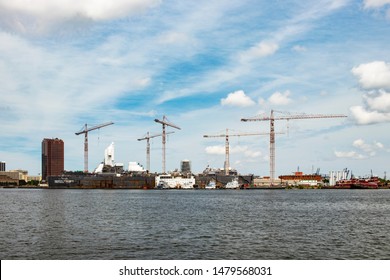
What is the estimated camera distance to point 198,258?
34.3 meters

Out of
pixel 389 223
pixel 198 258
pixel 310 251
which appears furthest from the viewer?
pixel 389 223

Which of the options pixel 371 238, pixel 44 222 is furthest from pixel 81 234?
pixel 371 238

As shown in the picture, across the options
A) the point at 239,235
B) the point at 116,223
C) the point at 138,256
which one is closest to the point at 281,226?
the point at 239,235

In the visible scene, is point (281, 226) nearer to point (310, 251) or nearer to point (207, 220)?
point (207, 220)

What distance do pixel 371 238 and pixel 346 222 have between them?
49.9 ft

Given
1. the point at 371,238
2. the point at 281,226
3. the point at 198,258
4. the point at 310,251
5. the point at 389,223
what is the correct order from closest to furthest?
the point at 198,258 < the point at 310,251 < the point at 371,238 < the point at 281,226 < the point at 389,223

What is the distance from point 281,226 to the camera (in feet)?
176

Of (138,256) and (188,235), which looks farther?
(188,235)

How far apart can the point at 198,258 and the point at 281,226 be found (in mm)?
21875

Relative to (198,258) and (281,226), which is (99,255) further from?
(281,226)

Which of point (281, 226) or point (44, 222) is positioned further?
point (44, 222)

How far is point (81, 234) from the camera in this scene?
152 ft
